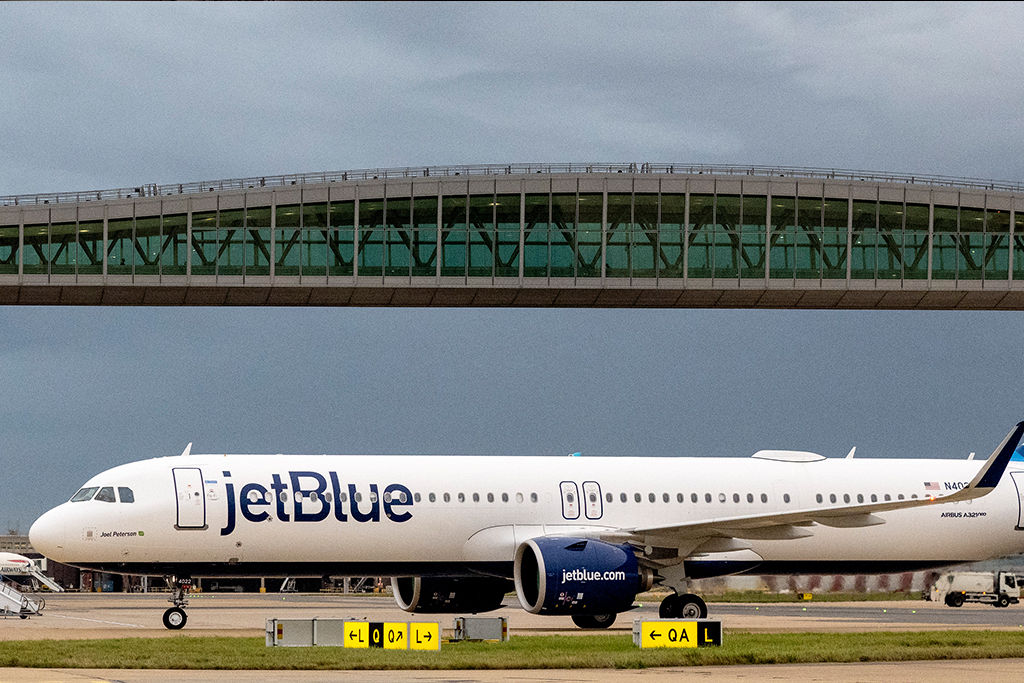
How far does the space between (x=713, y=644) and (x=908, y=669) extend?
13.7ft

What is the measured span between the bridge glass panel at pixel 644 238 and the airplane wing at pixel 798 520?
19109mm

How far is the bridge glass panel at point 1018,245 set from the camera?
52.8 meters

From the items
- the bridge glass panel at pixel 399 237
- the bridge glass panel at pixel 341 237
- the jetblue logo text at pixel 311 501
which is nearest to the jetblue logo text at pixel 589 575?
the jetblue logo text at pixel 311 501

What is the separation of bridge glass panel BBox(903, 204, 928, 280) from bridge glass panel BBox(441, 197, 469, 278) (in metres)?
15.0

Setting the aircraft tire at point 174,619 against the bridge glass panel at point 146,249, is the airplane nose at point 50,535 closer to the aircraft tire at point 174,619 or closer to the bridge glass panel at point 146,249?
the aircraft tire at point 174,619

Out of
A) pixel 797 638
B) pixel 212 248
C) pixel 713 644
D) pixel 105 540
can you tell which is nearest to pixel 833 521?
pixel 797 638

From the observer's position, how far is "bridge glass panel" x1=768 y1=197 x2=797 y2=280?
51.1 meters

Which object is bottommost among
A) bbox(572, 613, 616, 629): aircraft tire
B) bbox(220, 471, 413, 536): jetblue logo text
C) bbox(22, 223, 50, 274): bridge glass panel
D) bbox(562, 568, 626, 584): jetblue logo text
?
bbox(572, 613, 616, 629): aircraft tire

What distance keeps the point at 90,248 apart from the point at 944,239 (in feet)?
93.5

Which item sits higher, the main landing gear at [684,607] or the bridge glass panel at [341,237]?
the bridge glass panel at [341,237]

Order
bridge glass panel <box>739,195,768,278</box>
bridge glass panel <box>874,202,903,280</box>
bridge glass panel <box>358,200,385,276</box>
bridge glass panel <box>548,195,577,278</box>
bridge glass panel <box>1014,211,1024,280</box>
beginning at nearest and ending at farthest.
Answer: bridge glass panel <box>358,200,385,276</box>
bridge glass panel <box>548,195,577,278</box>
bridge glass panel <box>739,195,768,278</box>
bridge glass panel <box>874,202,903,280</box>
bridge glass panel <box>1014,211,1024,280</box>

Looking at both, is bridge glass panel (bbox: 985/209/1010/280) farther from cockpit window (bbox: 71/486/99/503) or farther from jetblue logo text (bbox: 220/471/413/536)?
cockpit window (bbox: 71/486/99/503)

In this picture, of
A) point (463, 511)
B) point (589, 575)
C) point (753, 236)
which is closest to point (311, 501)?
point (463, 511)

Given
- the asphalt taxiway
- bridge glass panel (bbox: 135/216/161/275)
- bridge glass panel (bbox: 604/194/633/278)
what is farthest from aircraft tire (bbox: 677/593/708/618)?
bridge glass panel (bbox: 135/216/161/275)
